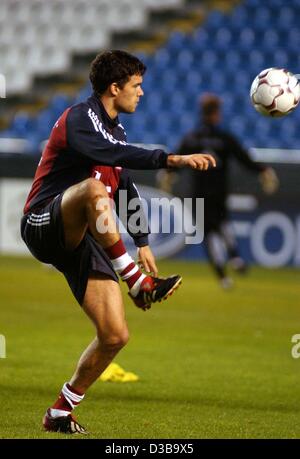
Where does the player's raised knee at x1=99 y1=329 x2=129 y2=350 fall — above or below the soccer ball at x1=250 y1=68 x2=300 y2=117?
below

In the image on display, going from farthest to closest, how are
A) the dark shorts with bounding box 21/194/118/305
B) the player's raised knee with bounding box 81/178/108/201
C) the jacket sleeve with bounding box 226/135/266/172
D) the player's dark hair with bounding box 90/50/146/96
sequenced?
the jacket sleeve with bounding box 226/135/266/172 → the player's dark hair with bounding box 90/50/146/96 → the dark shorts with bounding box 21/194/118/305 → the player's raised knee with bounding box 81/178/108/201

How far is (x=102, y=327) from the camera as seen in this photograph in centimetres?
535

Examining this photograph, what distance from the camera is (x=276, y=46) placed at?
19.2 meters

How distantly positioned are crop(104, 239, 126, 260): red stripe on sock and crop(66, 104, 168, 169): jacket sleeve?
1.37 ft

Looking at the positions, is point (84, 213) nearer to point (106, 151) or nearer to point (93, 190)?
point (93, 190)

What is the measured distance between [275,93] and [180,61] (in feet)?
43.7

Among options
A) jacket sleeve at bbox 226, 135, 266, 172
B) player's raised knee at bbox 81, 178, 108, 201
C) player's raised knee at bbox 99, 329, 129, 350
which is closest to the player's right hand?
player's raised knee at bbox 81, 178, 108, 201

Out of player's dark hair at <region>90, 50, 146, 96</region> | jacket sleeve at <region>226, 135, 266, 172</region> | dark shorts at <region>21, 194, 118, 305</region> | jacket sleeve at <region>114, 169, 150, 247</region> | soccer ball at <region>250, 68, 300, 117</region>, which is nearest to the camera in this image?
dark shorts at <region>21, 194, 118, 305</region>

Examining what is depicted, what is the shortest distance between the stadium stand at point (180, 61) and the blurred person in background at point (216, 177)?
435 centimetres

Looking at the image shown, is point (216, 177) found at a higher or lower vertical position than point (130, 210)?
lower

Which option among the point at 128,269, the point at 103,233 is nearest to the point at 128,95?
the point at 103,233

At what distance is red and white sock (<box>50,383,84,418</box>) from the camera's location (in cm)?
539

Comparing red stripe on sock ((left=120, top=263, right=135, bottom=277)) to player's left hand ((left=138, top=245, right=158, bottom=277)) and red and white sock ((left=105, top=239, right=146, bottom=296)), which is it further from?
player's left hand ((left=138, top=245, right=158, bottom=277))
